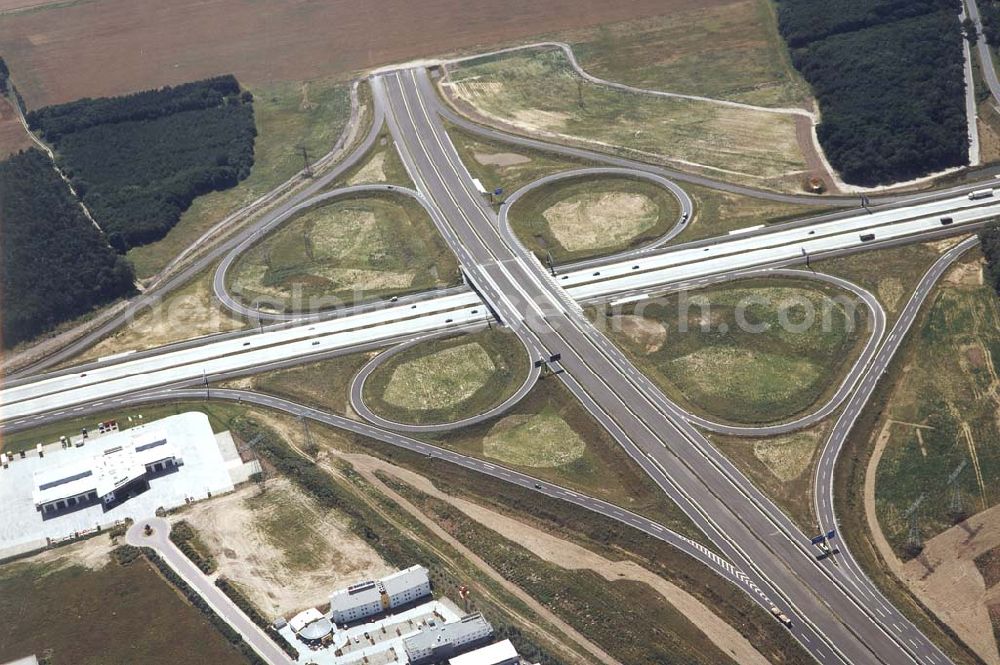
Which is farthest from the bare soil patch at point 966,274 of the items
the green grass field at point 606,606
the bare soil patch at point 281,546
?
the bare soil patch at point 281,546

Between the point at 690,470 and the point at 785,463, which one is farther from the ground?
the point at 690,470

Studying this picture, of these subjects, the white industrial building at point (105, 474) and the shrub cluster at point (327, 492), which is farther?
the white industrial building at point (105, 474)

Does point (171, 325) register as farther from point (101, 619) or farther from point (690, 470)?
point (690, 470)

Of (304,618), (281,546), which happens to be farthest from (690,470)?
(281,546)

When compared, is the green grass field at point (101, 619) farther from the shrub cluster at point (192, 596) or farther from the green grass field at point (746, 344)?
the green grass field at point (746, 344)

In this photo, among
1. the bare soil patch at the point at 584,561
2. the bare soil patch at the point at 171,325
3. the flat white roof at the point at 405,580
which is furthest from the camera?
the bare soil patch at the point at 171,325

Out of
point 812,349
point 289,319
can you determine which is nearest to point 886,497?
point 812,349
